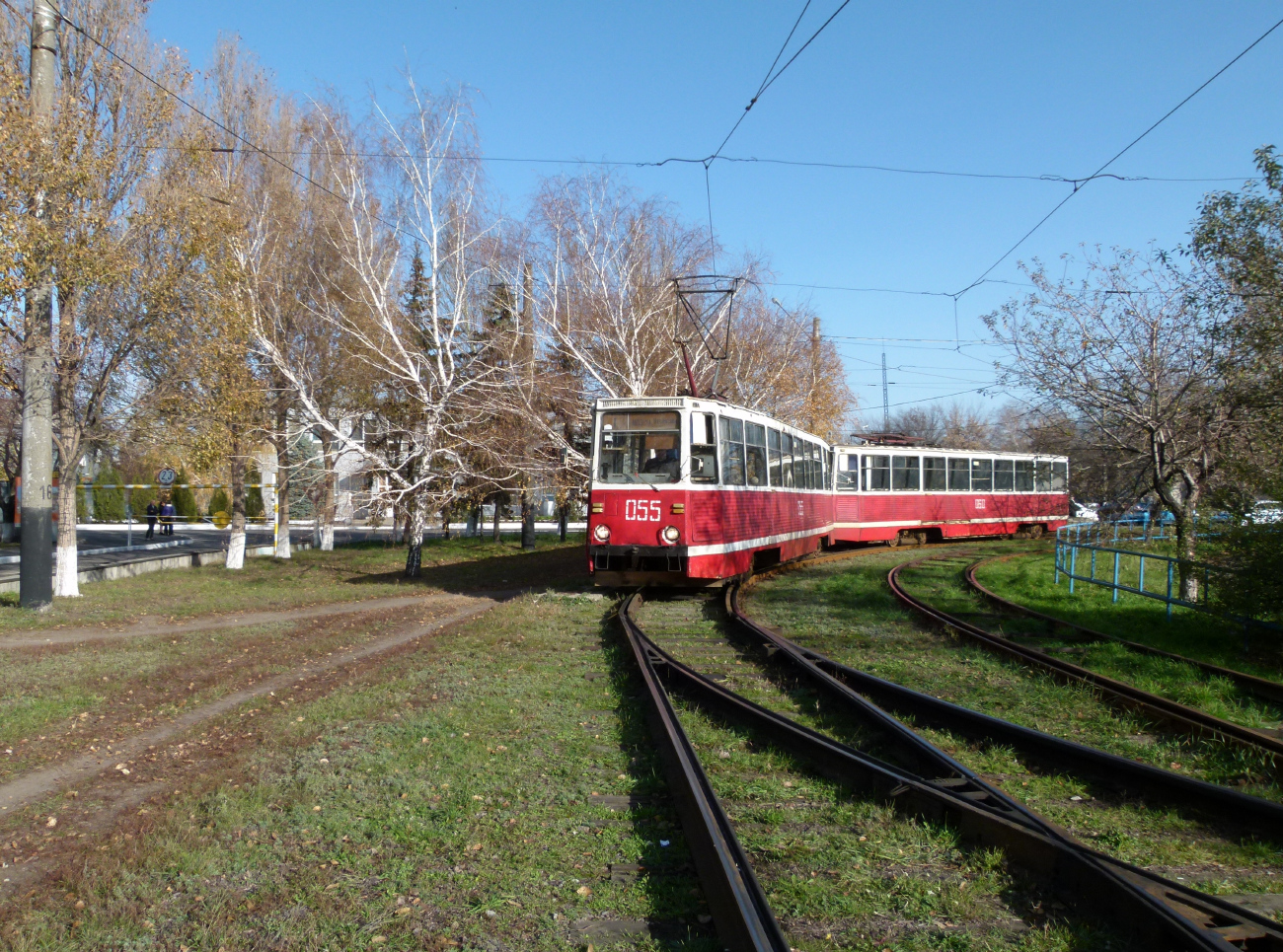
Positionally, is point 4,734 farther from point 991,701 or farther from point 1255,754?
point 1255,754

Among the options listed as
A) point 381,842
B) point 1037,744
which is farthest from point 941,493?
point 381,842

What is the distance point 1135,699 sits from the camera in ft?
23.6

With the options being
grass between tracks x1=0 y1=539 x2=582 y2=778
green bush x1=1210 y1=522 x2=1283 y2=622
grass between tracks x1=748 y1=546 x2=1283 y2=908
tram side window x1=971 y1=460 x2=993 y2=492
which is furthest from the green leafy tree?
tram side window x1=971 y1=460 x2=993 y2=492

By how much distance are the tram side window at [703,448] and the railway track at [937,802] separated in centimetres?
602

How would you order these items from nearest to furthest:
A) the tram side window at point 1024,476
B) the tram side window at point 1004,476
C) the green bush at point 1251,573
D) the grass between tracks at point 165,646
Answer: the grass between tracks at point 165,646, the green bush at point 1251,573, the tram side window at point 1004,476, the tram side window at point 1024,476

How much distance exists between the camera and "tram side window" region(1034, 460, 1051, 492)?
1242 inches

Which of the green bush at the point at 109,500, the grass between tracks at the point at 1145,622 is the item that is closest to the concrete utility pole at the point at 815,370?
the grass between tracks at the point at 1145,622

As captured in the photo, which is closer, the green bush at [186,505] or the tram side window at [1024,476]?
the tram side window at [1024,476]

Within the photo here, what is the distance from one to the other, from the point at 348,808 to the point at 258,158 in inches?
931

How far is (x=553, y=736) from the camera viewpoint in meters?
6.58

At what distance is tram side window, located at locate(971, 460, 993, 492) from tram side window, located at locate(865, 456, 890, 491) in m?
4.30

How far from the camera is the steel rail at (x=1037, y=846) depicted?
326 centimetres

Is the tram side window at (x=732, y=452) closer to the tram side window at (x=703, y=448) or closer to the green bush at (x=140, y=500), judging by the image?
the tram side window at (x=703, y=448)

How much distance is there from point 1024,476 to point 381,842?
30.2 meters
